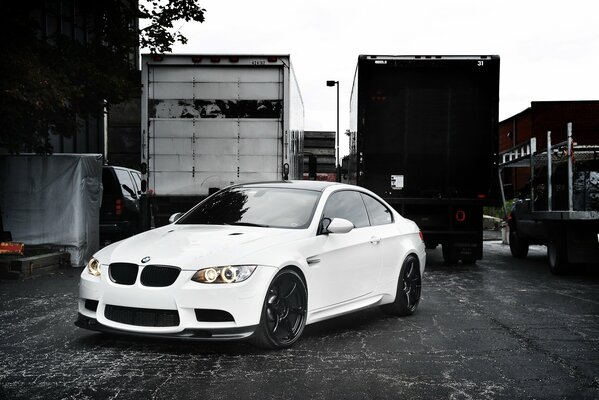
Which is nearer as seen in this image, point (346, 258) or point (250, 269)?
point (250, 269)

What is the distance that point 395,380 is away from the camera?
206 inches

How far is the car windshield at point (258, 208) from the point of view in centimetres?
682

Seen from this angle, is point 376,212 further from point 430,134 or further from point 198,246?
point 430,134

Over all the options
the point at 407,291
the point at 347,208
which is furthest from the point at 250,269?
the point at 407,291

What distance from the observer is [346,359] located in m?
5.92

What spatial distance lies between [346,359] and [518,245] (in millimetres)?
10916

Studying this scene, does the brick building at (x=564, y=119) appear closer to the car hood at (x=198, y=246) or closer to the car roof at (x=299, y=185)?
the car roof at (x=299, y=185)

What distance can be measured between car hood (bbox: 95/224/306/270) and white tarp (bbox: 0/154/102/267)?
7271 mm

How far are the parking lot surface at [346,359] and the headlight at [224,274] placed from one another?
0.55m

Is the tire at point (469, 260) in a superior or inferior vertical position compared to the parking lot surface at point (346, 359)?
superior

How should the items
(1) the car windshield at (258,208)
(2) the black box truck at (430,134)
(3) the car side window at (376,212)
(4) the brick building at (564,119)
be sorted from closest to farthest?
(1) the car windshield at (258,208)
(3) the car side window at (376,212)
(2) the black box truck at (430,134)
(4) the brick building at (564,119)

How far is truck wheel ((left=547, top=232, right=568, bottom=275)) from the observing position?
39.3ft

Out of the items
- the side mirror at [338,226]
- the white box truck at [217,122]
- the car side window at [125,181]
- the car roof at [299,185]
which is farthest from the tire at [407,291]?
the car side window at [125,181]

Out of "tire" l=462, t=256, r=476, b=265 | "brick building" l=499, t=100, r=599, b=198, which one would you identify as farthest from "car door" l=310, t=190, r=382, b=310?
"brick building" l=499, t=100, r=599, b=198
